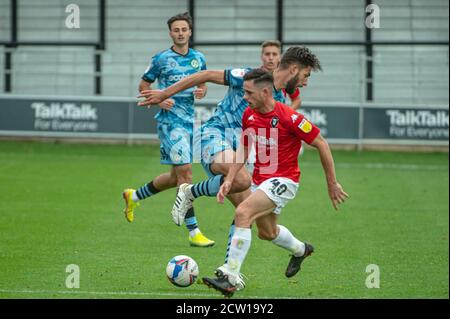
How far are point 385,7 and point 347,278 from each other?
17.9 metres

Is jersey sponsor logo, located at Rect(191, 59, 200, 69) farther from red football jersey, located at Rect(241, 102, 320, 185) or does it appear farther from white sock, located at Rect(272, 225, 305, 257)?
white sock, located at Rect(272, 225, 305, 257)

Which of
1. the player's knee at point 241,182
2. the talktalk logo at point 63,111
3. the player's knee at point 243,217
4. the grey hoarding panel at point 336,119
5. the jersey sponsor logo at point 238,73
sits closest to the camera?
the player's knee at point 243,217

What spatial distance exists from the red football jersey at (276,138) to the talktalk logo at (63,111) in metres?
15.2

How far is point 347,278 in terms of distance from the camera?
365 inches

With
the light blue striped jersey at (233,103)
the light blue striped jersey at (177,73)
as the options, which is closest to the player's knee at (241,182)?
the light blue striped jersey at (233,103)

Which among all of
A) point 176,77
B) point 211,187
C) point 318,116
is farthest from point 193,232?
point 318,116

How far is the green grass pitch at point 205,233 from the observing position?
880 centimetres

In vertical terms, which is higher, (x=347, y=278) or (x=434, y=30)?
(x=434, y=30)

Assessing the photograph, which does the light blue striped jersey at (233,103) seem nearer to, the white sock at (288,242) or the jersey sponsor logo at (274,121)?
the jersey sponsor logo at (274,121)

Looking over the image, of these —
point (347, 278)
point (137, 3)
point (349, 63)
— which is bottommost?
point (347, 278)

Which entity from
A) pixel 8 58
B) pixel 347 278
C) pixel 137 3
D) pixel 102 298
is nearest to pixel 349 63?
pixel 137 3

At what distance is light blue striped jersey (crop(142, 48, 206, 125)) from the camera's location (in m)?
11.8
